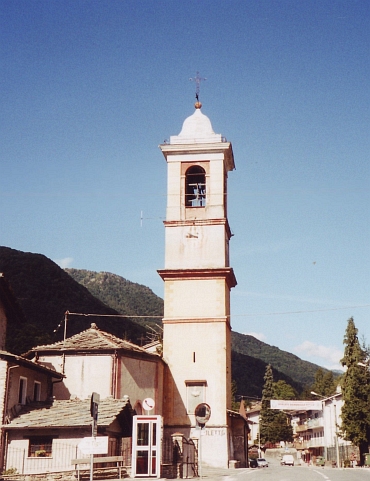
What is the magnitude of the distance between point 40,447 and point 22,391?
141 inches

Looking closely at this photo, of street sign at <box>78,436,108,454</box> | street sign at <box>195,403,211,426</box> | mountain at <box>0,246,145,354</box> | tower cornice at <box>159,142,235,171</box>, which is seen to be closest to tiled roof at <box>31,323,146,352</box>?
street sign at <box>195,403,211,426</box>

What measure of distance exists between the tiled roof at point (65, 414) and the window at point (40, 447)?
69cm

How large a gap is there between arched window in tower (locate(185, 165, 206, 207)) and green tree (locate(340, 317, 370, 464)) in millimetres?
27147

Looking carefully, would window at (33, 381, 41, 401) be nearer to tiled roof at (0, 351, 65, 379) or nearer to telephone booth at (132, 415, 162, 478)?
tiled roof at (0, 351, 65, 379)

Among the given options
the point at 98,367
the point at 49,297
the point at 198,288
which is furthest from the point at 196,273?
the point at 49,297

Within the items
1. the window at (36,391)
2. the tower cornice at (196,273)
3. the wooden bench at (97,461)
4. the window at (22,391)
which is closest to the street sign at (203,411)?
the tower cornice at (196,273)

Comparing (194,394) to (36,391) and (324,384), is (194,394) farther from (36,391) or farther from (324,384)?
(324,384)

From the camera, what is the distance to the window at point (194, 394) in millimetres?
37688

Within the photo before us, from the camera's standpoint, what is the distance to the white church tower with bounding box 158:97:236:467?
123ft

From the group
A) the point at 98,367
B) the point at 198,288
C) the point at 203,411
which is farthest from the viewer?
the point at 198,288

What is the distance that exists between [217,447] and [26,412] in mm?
12535

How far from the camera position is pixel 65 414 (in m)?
28.3

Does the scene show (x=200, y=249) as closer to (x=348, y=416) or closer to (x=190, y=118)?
(x=190, y=118)

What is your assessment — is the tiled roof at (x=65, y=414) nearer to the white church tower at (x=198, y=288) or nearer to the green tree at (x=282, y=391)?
the white church tower at (x=198, y=288)
